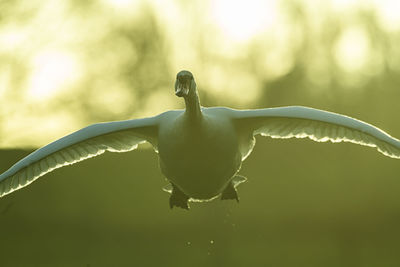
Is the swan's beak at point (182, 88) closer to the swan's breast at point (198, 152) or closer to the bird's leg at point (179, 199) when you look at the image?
the swan's breast at point (198, 152)

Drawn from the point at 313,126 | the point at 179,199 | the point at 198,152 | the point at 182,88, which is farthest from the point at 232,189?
the point at 182,88

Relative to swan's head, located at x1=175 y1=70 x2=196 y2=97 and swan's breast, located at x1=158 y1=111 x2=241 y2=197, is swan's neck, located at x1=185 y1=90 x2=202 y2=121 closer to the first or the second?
swan's breast, located at x1=158 y1=111 x2=241 y2=197

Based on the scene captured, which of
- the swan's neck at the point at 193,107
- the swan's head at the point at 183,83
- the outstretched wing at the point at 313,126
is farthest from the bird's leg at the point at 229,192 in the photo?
the swan's head at the point at 183,83

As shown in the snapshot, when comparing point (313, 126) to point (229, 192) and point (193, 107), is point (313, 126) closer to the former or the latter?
point (229, 192)

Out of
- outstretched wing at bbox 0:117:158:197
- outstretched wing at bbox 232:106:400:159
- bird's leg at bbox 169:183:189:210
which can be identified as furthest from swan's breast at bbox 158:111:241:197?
bird's leg at bbox 169:183:189:210

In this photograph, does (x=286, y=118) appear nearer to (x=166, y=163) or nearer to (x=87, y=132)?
(x=166, y=163)

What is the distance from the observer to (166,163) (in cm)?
574

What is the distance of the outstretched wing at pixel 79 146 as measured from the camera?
6156 mm

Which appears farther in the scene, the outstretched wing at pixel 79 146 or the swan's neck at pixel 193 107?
the outstretched wing at pixel 79 146

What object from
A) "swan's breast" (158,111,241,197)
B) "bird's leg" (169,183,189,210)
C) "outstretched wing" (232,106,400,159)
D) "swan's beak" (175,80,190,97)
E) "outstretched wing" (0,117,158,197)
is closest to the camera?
"swan's beak" (175,80,190,97)

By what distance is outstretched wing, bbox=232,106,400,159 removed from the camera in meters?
5.79

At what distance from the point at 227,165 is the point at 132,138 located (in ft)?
4.03

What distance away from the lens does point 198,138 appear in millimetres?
5453

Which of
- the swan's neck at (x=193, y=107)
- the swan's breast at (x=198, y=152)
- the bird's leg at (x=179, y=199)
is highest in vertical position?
the swan's neck at (x=193, y=107)
